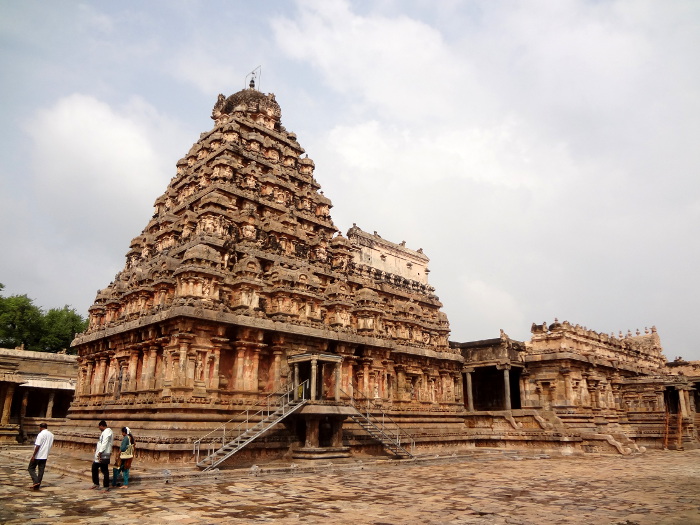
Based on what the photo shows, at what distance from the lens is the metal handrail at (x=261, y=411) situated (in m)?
18.4

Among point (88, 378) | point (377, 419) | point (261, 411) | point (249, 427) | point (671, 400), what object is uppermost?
point (88, 378)

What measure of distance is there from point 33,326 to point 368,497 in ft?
169

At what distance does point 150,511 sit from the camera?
1112 centimetres

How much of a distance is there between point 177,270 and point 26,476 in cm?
860

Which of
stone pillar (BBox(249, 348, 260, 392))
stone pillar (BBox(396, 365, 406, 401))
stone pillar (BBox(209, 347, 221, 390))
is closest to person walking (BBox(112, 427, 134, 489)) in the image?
stone pillar (BBox(209, 347, 221, 390))

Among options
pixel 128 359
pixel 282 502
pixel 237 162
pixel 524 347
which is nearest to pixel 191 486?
pixel 282 502

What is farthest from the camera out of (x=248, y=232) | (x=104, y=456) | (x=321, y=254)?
(x=321, y=254)

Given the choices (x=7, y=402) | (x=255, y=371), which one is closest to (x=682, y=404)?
(x=255, y=371)

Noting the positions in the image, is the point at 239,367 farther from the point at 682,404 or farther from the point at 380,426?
the point at 682,404

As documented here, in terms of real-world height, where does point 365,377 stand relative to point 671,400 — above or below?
above

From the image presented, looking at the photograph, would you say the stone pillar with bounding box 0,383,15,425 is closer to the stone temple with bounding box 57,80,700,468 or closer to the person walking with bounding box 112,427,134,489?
the stone temple with bounding box 57,80,700,468

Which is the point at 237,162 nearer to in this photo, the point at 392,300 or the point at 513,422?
the point at 392,300

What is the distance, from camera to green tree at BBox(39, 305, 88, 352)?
2108 inches

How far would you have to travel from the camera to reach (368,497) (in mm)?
13664
